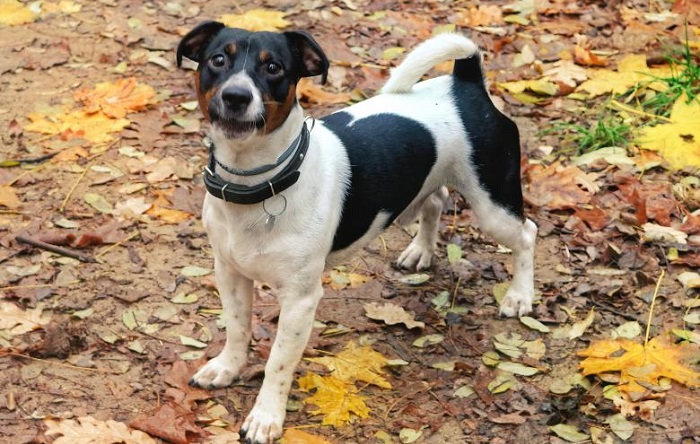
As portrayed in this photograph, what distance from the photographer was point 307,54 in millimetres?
3932

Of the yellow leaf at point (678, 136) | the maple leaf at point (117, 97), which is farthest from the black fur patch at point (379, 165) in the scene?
the maple leaf at point (117, 97)

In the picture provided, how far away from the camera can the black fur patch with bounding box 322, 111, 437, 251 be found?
4.23m

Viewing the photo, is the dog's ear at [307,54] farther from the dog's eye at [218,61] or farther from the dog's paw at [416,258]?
the dog's paw at [416,258]

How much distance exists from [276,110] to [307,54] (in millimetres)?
387

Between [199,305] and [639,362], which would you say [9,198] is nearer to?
[199,305]

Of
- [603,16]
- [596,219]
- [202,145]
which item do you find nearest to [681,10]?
[603,16]

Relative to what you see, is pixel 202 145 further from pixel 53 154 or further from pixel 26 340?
pixel 26 340

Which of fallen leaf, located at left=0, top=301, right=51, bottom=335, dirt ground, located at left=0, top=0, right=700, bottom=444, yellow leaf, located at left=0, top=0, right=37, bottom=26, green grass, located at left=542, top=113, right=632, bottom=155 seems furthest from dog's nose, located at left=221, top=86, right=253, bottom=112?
yellow leaf, located at left=0, top=0, right=37, bottom=26

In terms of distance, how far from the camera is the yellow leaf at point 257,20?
7.59 meters

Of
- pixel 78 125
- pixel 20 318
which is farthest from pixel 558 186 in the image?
pixel 20 318

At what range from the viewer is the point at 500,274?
5465 millimetres

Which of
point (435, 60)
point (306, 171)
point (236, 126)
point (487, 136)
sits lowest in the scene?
point (487, 136)

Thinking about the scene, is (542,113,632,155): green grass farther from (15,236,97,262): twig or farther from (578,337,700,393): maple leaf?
(15,236,97,262): twig

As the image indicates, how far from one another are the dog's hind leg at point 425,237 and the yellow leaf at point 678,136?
1.72m
